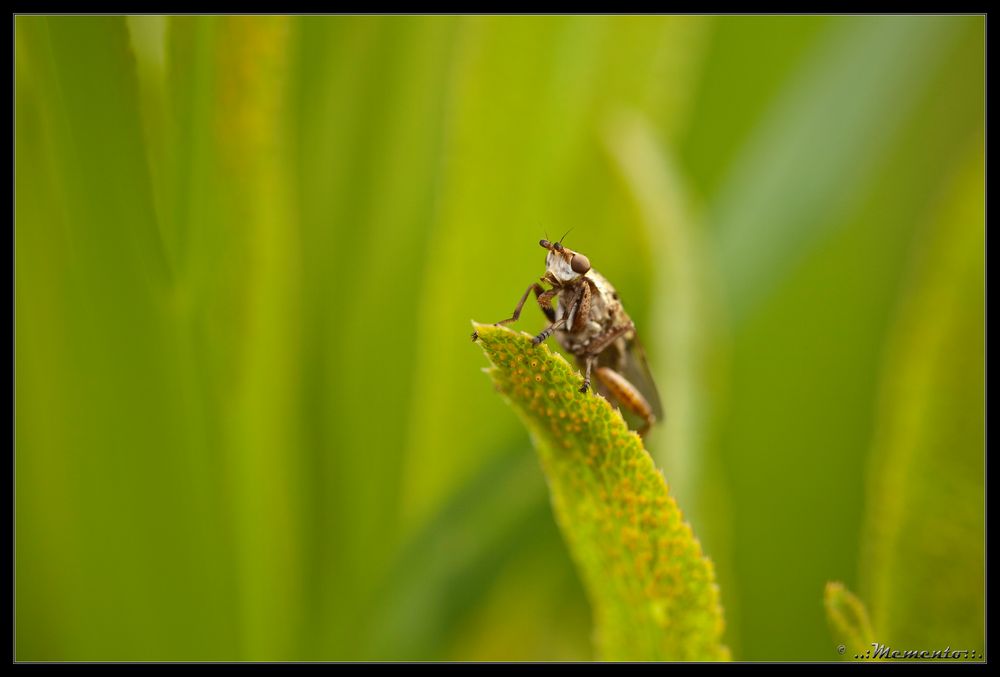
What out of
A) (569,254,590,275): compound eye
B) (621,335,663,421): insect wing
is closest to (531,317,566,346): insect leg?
(569,254,590,275): compound eye

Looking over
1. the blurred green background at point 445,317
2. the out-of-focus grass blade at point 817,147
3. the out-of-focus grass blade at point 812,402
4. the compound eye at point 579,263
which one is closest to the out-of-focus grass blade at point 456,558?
the blurred green background at point 445,317

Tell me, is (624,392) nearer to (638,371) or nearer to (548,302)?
(638,371)

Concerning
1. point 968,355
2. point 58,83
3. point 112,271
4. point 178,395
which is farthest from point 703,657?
point 58,83

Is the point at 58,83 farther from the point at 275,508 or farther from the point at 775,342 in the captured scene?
the point at 775,342

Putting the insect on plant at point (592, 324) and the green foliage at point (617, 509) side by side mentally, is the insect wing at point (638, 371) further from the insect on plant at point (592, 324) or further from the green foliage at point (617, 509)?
the green foliage at point (617, 509)

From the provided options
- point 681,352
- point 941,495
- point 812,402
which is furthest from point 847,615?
point 812,402

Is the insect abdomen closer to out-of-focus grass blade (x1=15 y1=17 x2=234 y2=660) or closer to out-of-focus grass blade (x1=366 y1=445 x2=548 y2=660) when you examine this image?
out-of-focus grass blade (x1=366 y1=445 x2=548 y2=660)
